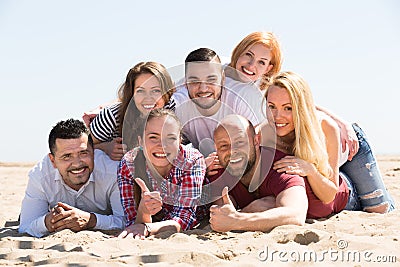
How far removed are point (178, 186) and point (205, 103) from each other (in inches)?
42.9

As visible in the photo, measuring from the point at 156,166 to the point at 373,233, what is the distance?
1.71 metres

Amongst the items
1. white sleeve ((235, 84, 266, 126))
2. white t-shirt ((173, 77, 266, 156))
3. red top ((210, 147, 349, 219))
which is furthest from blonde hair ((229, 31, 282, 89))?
red top ((210, 147, 349, 219))

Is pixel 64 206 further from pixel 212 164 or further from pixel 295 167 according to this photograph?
pixel 295 167

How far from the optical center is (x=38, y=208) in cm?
459

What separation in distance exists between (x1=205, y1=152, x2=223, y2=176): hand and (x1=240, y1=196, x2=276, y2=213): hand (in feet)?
1.36

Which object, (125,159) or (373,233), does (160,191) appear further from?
(373,233)

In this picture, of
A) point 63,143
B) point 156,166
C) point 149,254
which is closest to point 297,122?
point 156,166

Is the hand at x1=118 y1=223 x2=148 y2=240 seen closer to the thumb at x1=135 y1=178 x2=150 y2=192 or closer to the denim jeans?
the thumb at x1=135 y1=178 x2=150 y2=192

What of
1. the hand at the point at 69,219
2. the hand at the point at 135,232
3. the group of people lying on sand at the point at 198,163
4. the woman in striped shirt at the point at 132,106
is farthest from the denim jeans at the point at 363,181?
the hand at the point at 69,219

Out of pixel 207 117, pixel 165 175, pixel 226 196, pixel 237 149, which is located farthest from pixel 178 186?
pixel 207 117

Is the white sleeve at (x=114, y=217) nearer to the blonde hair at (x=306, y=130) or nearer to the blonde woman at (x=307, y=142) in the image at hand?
the blonde woman at (x=307, y=142)

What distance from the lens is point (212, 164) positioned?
14.5ft

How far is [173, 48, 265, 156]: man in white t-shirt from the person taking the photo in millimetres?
5008

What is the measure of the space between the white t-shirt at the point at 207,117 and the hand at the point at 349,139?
77 cm
